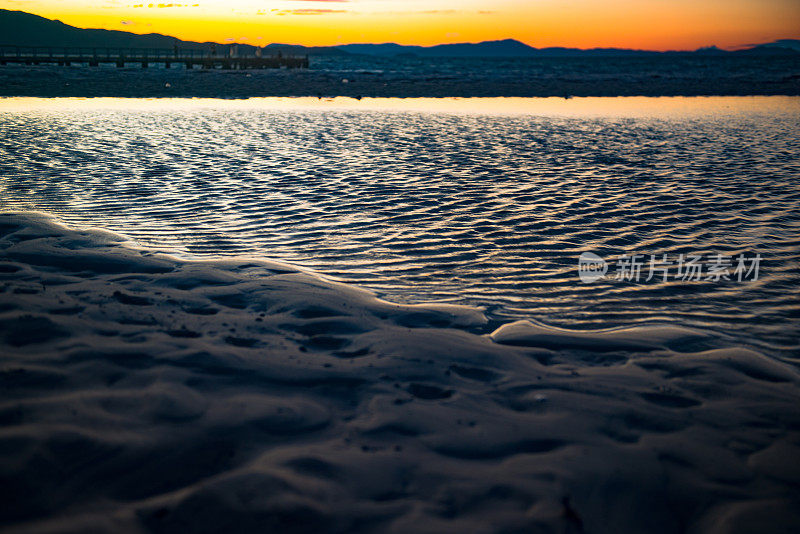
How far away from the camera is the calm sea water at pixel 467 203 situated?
536 centimetres

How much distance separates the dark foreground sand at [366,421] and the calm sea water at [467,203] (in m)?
0.79

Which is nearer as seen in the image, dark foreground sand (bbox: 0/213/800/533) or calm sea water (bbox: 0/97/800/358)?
dark foreground sand (bbox: 0/213/800/533)

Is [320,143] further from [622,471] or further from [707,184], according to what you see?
[622,471]

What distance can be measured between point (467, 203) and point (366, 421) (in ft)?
19.6

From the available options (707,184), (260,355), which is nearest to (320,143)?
(707,184)

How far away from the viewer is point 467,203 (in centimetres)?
868

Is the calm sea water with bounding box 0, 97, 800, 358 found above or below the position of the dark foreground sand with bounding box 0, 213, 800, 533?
above

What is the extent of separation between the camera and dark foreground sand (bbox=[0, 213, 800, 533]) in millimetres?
2570

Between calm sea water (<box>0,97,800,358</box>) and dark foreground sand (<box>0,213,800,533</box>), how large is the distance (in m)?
0.79

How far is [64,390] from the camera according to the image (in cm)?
335

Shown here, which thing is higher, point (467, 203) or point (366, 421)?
point (467, 203)

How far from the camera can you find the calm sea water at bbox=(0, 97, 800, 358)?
211 inches

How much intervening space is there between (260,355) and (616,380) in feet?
8.53

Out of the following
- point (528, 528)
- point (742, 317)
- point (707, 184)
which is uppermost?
point (707, 184)
